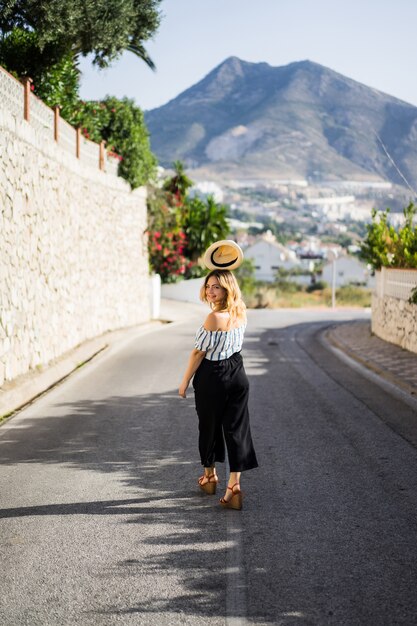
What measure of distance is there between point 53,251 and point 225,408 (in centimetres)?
999

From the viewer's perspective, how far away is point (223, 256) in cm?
713

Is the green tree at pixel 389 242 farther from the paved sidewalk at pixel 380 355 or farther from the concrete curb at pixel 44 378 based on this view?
the concrete curb at pixel 44 378

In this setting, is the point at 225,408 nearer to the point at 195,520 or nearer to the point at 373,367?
the point at 195,520

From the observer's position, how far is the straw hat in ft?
23.3

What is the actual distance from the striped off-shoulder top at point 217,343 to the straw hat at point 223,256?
21.5 inches

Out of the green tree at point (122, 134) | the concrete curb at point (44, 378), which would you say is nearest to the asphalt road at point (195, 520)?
the concrete curb at point (44, 378)

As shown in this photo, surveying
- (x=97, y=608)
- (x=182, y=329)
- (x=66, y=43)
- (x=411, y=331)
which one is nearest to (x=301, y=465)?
(x=97, y=608)

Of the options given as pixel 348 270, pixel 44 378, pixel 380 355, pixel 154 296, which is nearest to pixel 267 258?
pixel 348 270

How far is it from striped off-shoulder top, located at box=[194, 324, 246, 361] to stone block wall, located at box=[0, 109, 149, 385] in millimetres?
5880

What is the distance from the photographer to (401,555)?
5.61m

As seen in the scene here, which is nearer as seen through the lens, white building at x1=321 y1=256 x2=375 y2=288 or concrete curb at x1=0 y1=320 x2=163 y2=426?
concrete curb at x1=0 y1=320 x2=163 y2=426

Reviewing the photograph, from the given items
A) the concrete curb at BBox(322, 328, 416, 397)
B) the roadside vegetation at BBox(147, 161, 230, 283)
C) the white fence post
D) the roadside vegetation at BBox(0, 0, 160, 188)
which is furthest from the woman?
the roadside vegetation at BBox(147, 161, 230, 283)

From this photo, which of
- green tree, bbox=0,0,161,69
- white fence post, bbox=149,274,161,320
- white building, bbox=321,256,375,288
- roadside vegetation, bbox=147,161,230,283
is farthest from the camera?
white building, bbox=321,256,375,288

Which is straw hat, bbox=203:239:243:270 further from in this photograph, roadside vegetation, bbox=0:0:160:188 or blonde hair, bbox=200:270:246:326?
roadside vegetation, bbox=0:0:160:188
